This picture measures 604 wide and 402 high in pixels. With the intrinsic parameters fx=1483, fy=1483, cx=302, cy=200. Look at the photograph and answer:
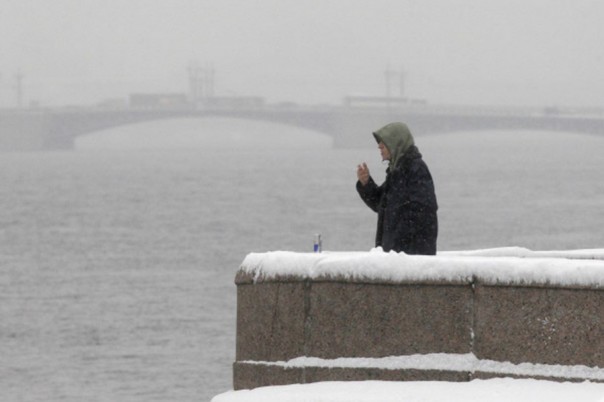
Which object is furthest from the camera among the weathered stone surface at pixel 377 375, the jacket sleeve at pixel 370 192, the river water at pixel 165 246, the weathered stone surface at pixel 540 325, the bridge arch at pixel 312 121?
the bridge arch at pixel 312 121

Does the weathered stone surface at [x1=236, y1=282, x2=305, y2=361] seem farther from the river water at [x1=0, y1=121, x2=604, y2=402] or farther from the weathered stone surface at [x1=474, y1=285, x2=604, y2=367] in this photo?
the river water at [x1=0, y1=121, x2=604, y2=402]

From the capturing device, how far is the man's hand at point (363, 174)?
739 cm

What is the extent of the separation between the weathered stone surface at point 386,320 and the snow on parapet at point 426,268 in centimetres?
7

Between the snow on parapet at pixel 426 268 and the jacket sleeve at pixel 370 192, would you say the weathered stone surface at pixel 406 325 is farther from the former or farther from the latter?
the jacket sleeve at pixel 370 192

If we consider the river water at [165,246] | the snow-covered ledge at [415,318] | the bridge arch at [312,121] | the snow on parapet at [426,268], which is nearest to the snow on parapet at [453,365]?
the snow-covered ledge at [415,318]

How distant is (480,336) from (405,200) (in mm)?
822

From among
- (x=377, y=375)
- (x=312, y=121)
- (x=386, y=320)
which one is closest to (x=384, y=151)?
(x=386, y=320)

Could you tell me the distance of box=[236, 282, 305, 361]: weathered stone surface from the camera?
7.18m

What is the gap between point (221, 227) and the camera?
58812mm

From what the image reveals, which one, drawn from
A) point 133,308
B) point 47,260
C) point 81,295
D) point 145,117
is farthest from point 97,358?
point 145,117

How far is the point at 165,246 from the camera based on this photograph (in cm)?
5122

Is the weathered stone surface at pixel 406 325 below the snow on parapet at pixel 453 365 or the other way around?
the other way around

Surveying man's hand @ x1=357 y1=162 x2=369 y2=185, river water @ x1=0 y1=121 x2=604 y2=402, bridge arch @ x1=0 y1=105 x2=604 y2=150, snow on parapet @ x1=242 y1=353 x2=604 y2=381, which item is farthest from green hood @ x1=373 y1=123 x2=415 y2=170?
bridge arch @ x1=0 y1=105 x2=604 y2=150

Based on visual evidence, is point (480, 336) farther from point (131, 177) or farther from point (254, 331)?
point (131, 177)
